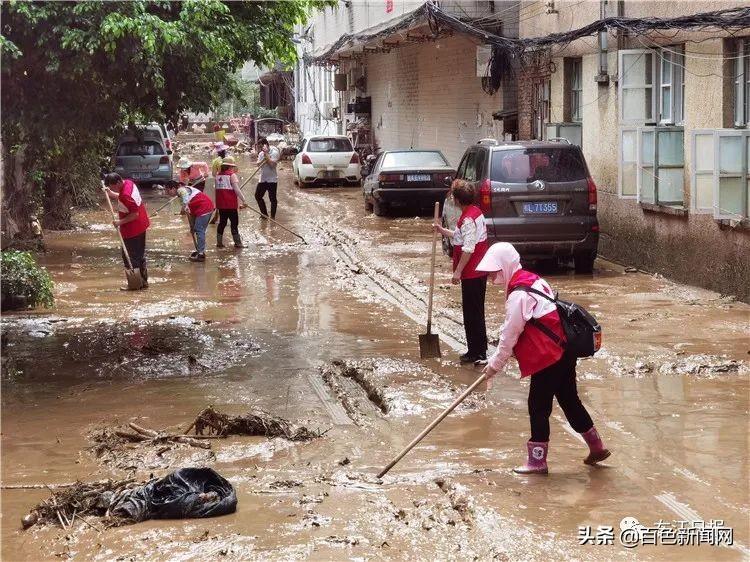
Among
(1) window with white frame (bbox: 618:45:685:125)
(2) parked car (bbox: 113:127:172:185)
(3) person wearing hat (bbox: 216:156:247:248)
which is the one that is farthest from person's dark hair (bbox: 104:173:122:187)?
(2) parked car (bbox: 113:127:172:185)

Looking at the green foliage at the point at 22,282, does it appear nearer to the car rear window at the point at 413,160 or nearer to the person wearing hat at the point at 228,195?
the person wearing hat at the point at 228,195

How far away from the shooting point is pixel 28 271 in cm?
1375

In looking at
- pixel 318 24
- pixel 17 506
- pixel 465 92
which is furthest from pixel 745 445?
pixel 318 24

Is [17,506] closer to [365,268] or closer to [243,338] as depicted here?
[243,338]

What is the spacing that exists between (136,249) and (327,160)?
17.4 meters

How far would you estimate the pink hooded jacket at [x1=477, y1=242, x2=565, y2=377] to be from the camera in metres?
6.82

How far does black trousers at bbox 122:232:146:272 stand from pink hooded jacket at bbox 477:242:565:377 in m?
8.67

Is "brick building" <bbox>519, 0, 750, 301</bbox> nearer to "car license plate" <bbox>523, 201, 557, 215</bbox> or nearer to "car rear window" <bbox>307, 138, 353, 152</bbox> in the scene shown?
"car license plate" <bbox>523, 201, 557, 215</bbox>

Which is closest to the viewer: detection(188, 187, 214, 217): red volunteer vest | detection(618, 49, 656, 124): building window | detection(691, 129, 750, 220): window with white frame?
detection(691, 129, 750, 220): window with white frame

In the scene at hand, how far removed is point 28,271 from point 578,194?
22.7ft

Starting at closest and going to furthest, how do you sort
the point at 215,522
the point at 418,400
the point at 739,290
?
the point at 215,522 < the point at 418,400 < the point at 739,290

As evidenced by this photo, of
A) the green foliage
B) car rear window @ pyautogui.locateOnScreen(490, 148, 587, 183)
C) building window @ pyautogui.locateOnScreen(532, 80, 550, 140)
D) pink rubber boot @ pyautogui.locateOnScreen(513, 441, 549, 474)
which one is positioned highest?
building window @ pyautogui.locateOnScreen(532, 80, 550, 140)

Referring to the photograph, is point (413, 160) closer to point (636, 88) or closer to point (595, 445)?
point (636, 88)

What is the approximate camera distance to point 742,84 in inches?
535
